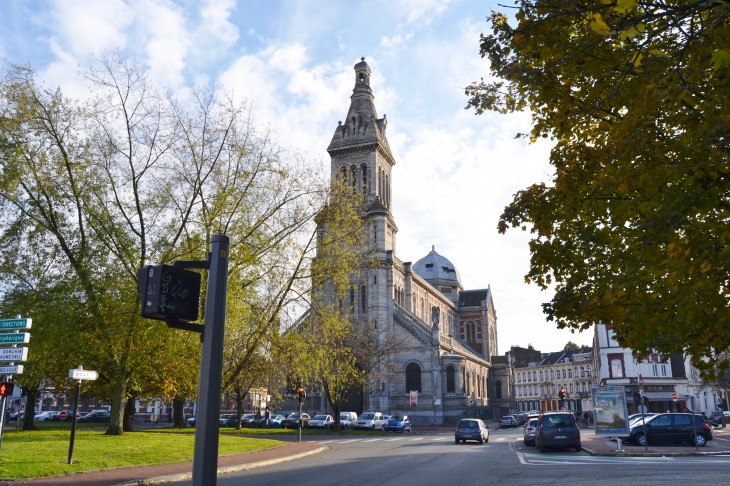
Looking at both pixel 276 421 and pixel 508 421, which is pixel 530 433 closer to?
pixel 508 421

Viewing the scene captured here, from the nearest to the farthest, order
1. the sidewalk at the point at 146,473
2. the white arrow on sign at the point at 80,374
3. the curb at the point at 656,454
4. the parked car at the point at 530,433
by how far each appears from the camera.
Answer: the sidewalk at the point at 146,473, the white arrow on sign at the point at 80,374, the curb at the point at 656,454, the parked car at the point at 530,433

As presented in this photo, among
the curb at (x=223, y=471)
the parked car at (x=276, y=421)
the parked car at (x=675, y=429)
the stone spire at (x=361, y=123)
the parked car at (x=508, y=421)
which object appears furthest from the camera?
the stone spire at (x=361, y=123)

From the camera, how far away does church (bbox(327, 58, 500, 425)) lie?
56906 millimetres

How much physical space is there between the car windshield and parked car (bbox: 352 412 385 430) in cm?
2325

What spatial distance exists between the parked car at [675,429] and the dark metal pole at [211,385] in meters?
28.0

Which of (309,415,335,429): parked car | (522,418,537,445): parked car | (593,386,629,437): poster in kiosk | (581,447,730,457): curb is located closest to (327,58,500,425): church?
(309,415,335,429): parked car

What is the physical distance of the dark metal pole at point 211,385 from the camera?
454 centimetres

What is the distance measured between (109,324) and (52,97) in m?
8.86

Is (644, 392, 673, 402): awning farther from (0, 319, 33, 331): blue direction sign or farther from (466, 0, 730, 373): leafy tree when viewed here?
(0, 319, 33, 331): blue direction sign

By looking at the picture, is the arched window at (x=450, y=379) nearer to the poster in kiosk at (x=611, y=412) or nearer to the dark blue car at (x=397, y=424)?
the dark blue car at (x=397, y=424)

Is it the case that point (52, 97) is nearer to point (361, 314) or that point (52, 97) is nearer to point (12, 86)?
point (12, 86)

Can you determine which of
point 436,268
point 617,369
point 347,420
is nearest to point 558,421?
point 347,420

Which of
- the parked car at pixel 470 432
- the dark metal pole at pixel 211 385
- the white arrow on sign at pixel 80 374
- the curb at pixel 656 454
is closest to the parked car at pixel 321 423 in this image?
the parked car at pixel 470 432

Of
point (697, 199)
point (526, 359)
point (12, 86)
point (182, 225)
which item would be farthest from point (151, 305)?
point (526, 359)
